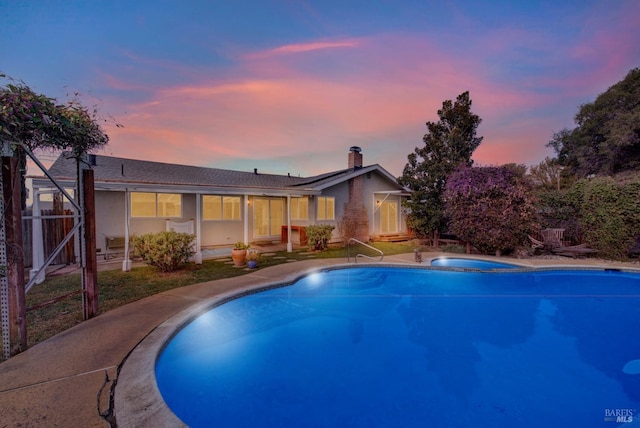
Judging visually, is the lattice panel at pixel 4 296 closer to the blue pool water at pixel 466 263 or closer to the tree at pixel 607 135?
the blue pool water at pixel 466 263

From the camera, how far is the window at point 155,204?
1161 cm

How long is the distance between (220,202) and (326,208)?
556 cm

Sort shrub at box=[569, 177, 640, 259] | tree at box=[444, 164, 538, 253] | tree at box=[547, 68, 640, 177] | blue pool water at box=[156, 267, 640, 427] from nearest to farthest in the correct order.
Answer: blue pool water at box=[156, 267, 640, 427] → shrub at box=[569, 177, 640, 259] → tree at box=[444, 164, 538, 253] → tree at box=[547, 68, 640, 177]

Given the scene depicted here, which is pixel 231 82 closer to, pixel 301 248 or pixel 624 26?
pixel 301 248

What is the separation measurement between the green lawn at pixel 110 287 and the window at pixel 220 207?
291 centimetres

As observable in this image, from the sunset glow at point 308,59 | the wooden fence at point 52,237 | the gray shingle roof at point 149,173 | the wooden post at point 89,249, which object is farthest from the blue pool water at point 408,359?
the wooden fence at point 52,237

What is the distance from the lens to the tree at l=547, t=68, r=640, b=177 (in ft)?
65.6

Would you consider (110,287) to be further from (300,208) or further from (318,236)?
(300,208)

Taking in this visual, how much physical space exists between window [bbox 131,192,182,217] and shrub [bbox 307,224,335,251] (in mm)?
5820

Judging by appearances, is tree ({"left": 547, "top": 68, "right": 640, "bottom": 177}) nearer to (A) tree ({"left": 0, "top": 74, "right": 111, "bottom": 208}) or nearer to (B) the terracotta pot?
(B) the terracotta pot

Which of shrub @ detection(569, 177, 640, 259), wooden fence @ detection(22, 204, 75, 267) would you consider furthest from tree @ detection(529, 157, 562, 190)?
wooden fence @ detection(22, 204, 75, 267)

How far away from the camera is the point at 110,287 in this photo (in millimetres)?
7129

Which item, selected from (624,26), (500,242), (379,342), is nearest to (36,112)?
(379,342)

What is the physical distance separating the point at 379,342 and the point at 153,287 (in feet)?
18.5
